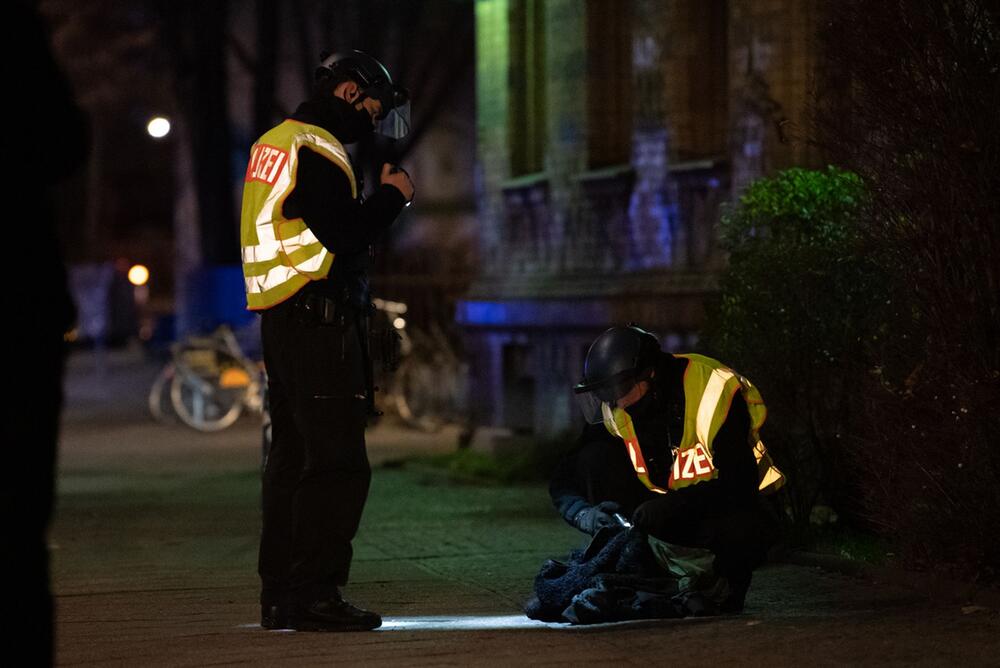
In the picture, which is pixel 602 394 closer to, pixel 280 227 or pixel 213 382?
pixel 280 227

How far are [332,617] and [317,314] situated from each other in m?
1.06

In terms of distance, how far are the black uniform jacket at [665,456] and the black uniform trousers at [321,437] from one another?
34.1 inches

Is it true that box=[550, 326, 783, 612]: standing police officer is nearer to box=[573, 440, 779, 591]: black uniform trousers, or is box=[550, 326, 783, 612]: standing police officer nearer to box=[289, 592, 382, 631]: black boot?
box=[573, 440, 779, 591]: black uniform trousers

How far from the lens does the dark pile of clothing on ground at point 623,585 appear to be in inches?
276

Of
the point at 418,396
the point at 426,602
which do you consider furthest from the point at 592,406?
the point at 418,396

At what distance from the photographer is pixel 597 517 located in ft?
23.8

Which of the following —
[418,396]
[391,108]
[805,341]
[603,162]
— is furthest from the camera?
[418,396]

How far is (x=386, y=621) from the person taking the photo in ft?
24.1

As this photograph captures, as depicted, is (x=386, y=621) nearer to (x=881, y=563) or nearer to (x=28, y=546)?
(x=881, y=563)

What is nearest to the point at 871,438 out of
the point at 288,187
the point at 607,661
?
the point at 607,661

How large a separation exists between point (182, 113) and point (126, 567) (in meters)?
21.3

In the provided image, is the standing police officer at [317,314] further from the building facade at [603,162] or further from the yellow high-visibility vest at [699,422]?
the building facade at [603,162]

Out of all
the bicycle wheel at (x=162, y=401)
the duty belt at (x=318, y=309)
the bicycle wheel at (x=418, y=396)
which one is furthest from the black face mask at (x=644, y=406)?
the bicycle wheel at (x=162, y=401)

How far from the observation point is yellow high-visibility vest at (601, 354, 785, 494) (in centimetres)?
711
